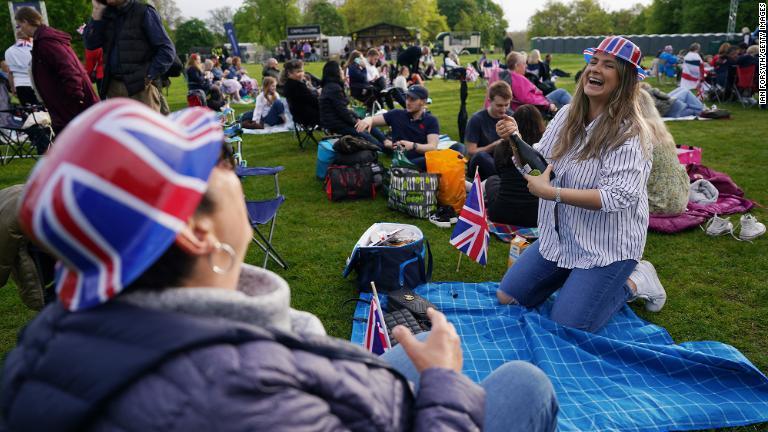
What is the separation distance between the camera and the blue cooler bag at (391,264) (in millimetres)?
4191

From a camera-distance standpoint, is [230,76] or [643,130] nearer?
[643,130]

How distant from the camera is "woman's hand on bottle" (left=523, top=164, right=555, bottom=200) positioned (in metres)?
3.23

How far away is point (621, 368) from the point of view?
325 cm

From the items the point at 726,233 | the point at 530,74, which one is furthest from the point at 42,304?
the point at 530,74

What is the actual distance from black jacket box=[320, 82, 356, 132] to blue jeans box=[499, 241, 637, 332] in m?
5.11

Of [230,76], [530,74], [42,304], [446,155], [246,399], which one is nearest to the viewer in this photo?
[246,399]

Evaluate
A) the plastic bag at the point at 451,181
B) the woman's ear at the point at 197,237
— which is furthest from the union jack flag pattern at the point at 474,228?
the woman's ear at the point at 197,237

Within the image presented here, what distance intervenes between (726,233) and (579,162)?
2.98 meters

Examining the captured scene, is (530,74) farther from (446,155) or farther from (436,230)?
(436,230)

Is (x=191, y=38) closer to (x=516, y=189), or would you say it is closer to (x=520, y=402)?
(x=516, y=189)

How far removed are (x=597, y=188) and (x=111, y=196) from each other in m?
2.84

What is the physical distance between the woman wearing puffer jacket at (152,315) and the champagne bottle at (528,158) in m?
2.53

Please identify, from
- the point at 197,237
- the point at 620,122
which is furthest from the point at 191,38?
the point at 197,237

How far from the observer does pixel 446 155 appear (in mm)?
6215
